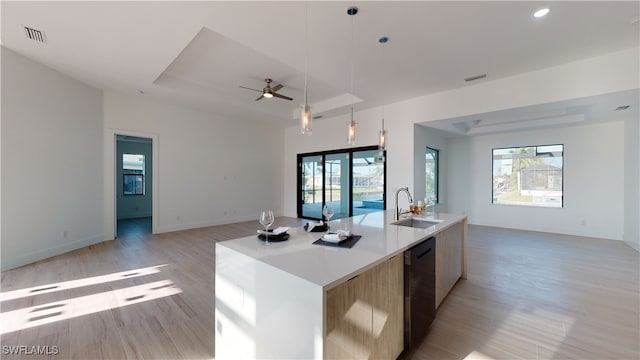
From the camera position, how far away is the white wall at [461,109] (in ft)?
11.8

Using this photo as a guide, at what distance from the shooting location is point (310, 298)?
1180 millimetres

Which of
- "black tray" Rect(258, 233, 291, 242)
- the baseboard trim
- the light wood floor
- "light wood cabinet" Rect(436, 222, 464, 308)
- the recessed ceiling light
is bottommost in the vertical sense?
the light wood floor

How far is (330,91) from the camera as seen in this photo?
537cm

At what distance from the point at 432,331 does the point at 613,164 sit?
6.38m

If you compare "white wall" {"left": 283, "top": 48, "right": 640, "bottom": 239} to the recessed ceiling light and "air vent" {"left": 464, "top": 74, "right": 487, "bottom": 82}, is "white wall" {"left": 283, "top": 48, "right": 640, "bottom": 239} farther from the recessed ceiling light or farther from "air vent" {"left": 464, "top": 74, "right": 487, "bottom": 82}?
the recessed ceiling light

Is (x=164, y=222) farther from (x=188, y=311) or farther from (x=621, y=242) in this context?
(x=621, y=242)

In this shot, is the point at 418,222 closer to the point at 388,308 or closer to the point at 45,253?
the point at 388,308

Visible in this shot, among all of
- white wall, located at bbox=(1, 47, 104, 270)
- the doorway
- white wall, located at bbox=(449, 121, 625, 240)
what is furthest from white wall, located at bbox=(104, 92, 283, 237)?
white wall, located at bbox=(449, 121, 625, 240)

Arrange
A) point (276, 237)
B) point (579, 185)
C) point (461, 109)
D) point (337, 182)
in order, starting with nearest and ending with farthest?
point (276, 237), point (461, 109), point (579, 185), point (337, 182)

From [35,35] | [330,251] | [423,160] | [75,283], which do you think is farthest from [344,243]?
[423,160]

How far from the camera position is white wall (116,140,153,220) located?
26.6 feet

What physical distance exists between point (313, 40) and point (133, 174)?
8.20 metres

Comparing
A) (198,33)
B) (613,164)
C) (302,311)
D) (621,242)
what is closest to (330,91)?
(198,33)

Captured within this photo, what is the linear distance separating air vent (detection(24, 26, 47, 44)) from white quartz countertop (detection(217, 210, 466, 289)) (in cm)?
372
